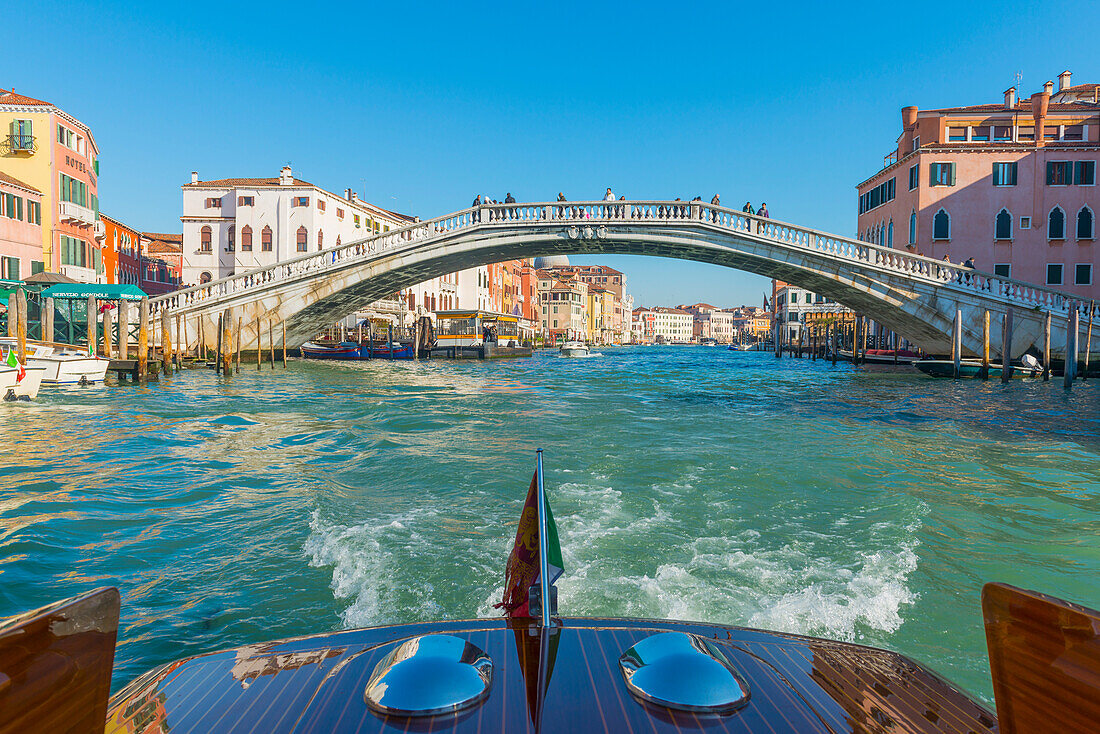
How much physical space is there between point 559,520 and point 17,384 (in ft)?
27.4

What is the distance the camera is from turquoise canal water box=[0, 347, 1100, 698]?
2555mm

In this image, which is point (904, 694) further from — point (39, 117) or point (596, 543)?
point (39, 117)

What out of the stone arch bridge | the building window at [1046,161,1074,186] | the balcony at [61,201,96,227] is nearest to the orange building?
the balcony at [61,201,96,227]

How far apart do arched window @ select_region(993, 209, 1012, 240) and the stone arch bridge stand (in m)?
3.99

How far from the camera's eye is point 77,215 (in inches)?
745

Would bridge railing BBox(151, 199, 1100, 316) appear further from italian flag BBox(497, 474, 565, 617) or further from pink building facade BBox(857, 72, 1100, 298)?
italian flag BBox(497, 474, 565, 617)

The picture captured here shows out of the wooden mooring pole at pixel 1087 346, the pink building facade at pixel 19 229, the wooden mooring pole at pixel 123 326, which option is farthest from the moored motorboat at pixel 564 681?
the pink building facade at pixel 19 229

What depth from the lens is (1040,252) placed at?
712 inches

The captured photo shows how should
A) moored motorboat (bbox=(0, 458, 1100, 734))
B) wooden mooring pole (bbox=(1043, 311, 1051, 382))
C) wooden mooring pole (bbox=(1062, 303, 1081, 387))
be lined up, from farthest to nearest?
wooden mooring pole (bbox=(1043, 311, 1051, 382)) < wooden mooring pole (bbox=(1062, 303, 1081, 387)) < moored motorboat (bbox=(0, 458, 1100, 734))

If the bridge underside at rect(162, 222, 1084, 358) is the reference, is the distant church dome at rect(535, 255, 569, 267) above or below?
above

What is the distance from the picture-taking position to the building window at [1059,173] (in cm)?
1777

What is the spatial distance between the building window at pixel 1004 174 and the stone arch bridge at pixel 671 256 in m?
4.88

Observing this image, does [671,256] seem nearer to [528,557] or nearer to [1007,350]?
[1007,350]

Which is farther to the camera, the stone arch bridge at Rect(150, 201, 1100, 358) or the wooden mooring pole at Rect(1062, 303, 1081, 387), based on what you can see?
the stone arch bridge at Rect(150, 201, 1100, 358)
